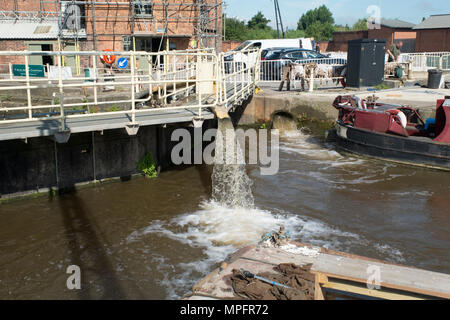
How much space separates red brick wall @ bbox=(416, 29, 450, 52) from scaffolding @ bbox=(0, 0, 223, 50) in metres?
18.4

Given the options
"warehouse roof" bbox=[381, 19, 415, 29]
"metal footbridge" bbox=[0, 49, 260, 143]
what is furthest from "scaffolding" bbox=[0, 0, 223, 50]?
"warehouse roof" bbox=[381, 19, 415, 29]

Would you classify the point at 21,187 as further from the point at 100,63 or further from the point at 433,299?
the point at 100,63

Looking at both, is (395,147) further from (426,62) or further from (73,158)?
(426,62)

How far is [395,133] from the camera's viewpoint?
12641mm

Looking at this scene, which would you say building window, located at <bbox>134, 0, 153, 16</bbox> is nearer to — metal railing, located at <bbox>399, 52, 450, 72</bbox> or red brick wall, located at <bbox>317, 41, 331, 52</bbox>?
metal railing, located at <bbox>399, 52, 450, 72</bbox>

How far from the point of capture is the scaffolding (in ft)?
85.3

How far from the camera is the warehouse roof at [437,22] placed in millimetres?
36531

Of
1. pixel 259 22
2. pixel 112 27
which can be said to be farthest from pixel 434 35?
pixel 259 22

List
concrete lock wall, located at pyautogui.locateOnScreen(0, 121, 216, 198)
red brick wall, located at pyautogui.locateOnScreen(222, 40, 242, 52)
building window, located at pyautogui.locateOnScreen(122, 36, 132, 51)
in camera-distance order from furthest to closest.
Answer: red brick wall, located at pyautogui.locateOnScreen(222, 40, 242, 52) < building window, located at pyautogui.locateOnScreen(122, 36, 132, 51) < concrete lock wall, located at pyautogui.locateOnScreen(0, 121, 216, 198)

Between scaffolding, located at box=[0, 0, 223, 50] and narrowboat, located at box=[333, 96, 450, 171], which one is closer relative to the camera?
narrowboat, located at box=[333, 96, 450, 171]

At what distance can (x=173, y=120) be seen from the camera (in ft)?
32.6

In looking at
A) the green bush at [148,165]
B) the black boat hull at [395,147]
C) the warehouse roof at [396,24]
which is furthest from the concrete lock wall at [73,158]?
the warehouse roof at [396,24]
